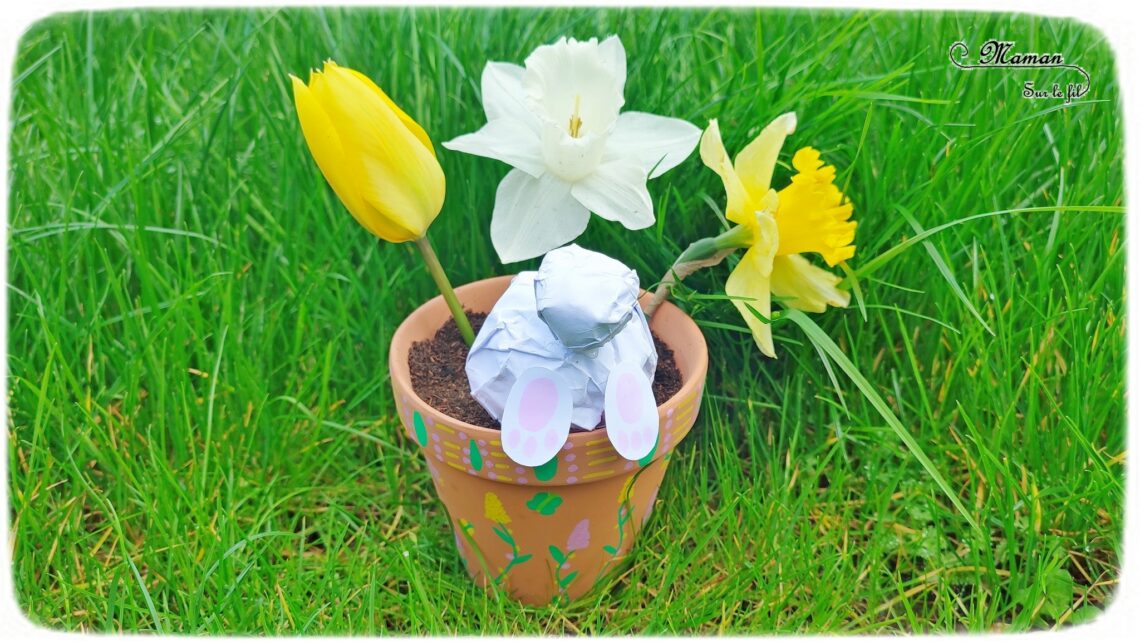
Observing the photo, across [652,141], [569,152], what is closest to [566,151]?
[569,152]

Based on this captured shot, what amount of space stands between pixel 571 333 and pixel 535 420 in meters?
0.07

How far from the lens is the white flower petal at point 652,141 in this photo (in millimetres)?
848

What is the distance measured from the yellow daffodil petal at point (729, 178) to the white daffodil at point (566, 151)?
0.16ft

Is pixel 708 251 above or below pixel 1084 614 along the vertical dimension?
above

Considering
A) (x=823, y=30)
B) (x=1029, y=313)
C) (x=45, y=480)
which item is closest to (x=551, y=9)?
(x=823, y=30)

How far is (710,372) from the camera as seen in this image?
1053 millimetres

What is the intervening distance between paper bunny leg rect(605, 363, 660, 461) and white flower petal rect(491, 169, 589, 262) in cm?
15

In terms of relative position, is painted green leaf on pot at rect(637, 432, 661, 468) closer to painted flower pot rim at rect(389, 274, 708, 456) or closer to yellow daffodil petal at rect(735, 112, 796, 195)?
painted flower pot rim at rect(389, 274, 708, 456)

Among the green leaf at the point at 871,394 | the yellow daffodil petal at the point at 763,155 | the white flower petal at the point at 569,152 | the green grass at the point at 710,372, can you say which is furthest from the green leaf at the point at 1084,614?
the white flower petal at the point at 569,152

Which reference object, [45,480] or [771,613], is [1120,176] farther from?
[45,480]

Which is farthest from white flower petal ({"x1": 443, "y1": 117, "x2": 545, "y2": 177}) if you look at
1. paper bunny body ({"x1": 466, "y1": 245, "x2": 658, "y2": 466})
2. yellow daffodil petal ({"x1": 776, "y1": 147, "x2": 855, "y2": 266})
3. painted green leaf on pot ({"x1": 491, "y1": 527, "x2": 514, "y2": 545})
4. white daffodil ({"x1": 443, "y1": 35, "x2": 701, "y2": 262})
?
painted green leaf on pot ({"x1": 491, "y1": 527, "x2": 514, "y2": 545})

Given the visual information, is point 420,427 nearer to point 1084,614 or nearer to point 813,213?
point 813,213

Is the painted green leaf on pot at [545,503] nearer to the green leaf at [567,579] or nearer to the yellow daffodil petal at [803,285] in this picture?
the green leaf at [567,579]

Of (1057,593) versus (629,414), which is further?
(1057,593)
